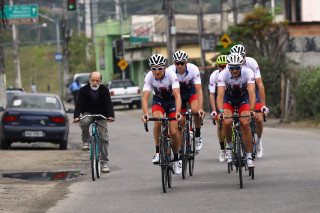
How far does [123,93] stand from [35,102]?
22.6m

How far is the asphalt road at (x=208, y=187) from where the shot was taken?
969cm

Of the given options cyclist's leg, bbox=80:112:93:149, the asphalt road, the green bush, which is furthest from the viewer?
the green bush

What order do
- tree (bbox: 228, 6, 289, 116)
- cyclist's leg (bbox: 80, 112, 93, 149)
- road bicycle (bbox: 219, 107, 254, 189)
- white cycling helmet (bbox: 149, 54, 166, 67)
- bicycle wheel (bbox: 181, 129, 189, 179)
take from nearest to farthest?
road bicycle (bbox: 219, 107, 254, 189) < white cycling helmet (bbox: 149, 54, 166, 67) < bicycle wheel (bbox: 181, 129, 189, 179) < cyclist's leg (bbox: 80, 112, 93, 149) < tree (bbox: 228, 6, 289, 116)

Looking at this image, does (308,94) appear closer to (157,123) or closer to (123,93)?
(157,123)

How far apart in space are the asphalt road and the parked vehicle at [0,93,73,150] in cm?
202

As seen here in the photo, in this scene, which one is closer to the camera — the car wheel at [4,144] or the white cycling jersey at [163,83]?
the white cycling jersey at [163,83]

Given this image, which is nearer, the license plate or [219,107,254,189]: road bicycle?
[219,107,254,189]: road bicycle

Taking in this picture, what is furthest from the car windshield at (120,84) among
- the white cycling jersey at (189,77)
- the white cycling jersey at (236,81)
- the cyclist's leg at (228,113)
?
the white cycling jersey at (236,81)

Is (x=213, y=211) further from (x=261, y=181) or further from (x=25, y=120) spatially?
(x=25, y=120)

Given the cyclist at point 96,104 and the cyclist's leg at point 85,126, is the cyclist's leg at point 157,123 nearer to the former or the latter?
the cyclist at point 96,104

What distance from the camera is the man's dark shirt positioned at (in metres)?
13.6

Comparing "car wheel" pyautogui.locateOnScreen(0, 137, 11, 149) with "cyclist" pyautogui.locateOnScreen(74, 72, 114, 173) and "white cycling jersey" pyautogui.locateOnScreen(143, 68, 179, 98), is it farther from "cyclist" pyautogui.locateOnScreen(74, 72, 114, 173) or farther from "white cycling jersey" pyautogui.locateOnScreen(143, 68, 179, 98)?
"white cycling jersey" pyautogui.locateOnScreen(143, 68, 179, 98)

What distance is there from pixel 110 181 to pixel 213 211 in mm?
4165

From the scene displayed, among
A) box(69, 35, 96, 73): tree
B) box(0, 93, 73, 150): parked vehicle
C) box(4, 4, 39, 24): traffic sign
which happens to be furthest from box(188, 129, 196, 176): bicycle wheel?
box(69, 35, 96, 73): tree
